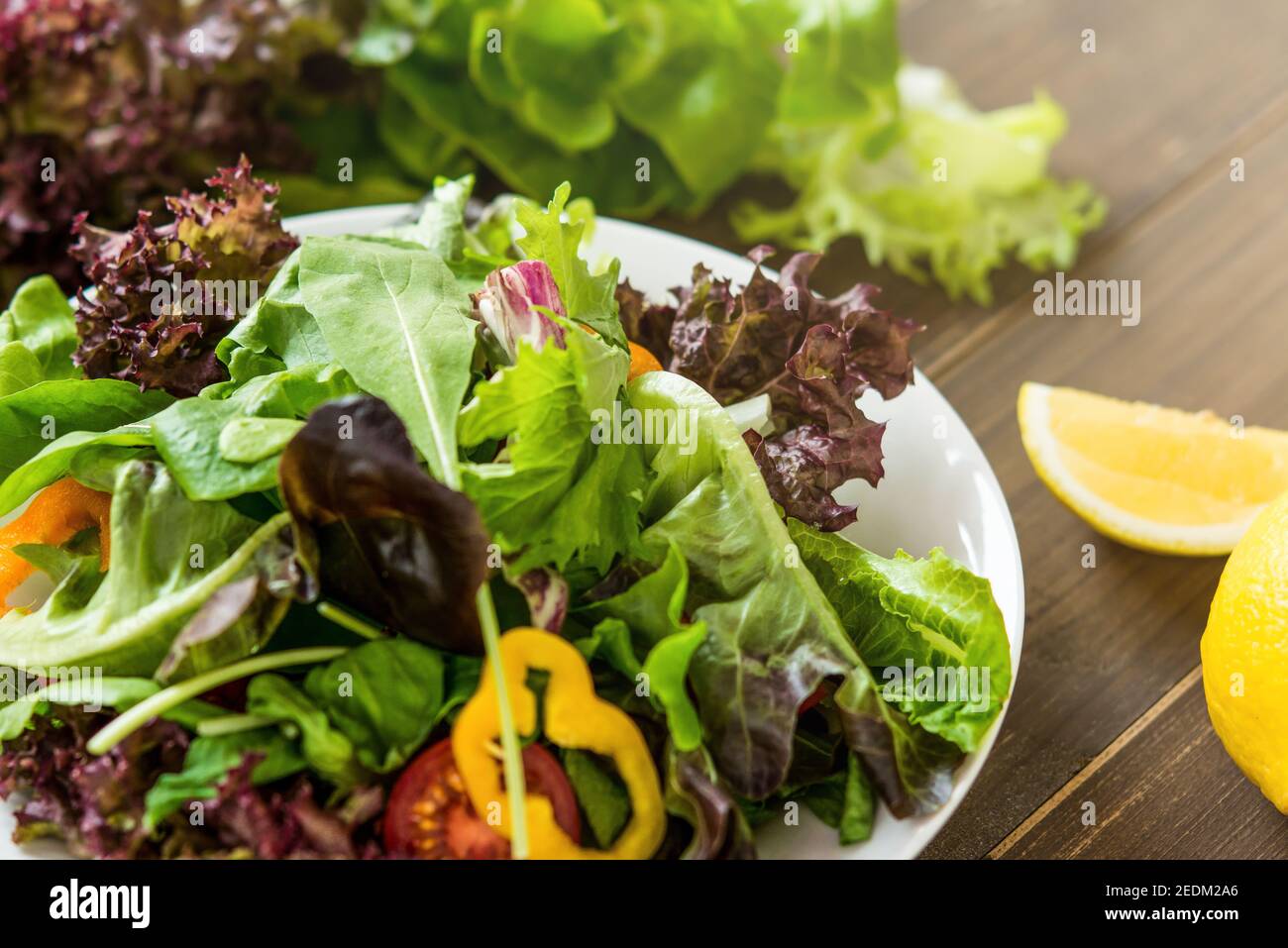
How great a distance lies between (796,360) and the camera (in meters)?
1.30

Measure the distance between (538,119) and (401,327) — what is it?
835 millimetres

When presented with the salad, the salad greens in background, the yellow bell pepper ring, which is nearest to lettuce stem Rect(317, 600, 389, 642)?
the salad

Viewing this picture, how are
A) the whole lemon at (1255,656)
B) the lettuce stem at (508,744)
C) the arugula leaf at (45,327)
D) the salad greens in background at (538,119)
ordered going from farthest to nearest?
the salad greens in background at (538,119) < the arugula leaf at (45,327) < the whole lemon at (1255,656) < the lettuce stem at (508,744)

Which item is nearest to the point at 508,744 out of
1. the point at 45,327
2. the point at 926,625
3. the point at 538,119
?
the point at 926,625

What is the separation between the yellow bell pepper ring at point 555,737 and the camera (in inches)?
40.1

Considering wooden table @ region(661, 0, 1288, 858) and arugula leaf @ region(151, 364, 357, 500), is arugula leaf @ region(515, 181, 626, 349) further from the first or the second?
wooden table @ region(661, 0, 1288, 858)

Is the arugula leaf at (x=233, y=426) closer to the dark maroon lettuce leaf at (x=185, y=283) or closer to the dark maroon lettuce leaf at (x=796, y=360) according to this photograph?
the dark maroon lettuce leaf at (x=185, y=283)

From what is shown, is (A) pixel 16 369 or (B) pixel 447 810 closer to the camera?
(B) pixel 447 810

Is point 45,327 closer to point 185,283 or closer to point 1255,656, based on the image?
point 185,283

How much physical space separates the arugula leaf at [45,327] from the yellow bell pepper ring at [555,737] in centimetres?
75

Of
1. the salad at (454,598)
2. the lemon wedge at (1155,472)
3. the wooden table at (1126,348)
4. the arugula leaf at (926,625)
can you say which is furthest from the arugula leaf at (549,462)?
the lemon wedge at (1155,472)

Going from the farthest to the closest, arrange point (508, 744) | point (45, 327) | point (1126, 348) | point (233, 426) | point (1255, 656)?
point (1126, 348) < point (45, 327) < point (1255, 656) < point (233, 426) < point (508, 744)

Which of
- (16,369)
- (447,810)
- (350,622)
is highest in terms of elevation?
(16,369)

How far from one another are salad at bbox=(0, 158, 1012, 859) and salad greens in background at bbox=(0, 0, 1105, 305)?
0.74 metres
